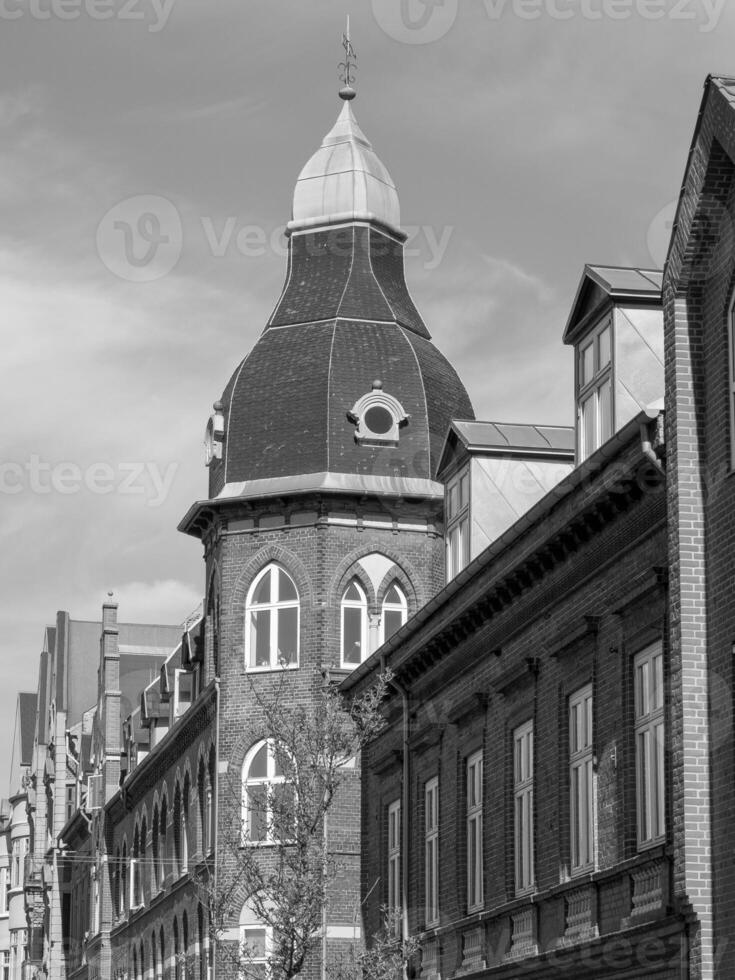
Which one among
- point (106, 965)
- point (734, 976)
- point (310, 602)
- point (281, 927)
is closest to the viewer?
point (734, 976)

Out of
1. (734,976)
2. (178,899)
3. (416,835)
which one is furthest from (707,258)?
(178,899)

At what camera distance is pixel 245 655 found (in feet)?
144

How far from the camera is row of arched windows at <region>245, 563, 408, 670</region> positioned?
42.8 m

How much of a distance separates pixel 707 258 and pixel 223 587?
24.4 meters

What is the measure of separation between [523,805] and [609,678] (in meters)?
4.18

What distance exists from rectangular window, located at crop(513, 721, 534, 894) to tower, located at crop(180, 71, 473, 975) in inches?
609

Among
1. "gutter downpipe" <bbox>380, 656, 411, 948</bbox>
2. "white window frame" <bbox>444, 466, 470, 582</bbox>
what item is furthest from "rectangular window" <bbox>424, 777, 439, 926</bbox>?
"white window frame" <bbox>444, 466, 470, 582</bbox>

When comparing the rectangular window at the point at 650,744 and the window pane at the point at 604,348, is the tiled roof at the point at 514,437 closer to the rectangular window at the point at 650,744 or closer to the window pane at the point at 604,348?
the window pane at the point at 604,348

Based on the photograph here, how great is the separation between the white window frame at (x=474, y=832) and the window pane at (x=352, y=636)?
13.3m

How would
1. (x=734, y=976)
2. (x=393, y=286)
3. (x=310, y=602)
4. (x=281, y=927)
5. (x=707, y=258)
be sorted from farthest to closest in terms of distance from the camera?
(x=393, y=286)
(x=310, y=602)
(x=281, y=927)
(x=707, y=258)
(x=734, y=976)

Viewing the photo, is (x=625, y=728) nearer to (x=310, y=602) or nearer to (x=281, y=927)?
(x=281, y=927)

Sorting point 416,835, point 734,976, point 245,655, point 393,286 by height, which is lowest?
point 734,976

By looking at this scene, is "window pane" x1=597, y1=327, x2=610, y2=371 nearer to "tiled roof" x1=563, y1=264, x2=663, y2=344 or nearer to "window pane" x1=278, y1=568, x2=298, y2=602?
"tiled roof" x1=563, y1=264, x2=663, y2=344

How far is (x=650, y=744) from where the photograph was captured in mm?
21734
